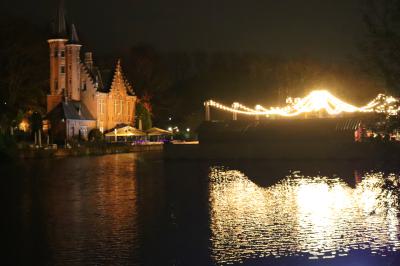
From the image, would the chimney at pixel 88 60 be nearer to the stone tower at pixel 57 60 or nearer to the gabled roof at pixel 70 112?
the stone tower at pixel 57 60

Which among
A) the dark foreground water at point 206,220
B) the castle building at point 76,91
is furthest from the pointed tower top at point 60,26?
the dark foreground water at point 206,220

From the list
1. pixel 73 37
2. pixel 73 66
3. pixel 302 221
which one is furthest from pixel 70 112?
pixel 302 221

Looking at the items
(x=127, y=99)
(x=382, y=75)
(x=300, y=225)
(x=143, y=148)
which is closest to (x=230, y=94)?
(x=127, y=99)

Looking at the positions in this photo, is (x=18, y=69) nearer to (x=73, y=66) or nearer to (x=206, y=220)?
(x=73, y=66)

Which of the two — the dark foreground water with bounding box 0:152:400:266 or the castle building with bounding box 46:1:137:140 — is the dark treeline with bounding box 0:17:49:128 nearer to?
the castle building with bounding box 46:1:137:140

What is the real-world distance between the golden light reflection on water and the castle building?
161 feet

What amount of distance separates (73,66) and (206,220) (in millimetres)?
65076

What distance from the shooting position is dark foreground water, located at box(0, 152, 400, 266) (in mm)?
15172

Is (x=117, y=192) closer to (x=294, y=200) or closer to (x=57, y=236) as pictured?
(x=294, y=200)

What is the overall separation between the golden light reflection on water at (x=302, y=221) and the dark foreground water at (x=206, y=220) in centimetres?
3

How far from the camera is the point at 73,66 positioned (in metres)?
82.6

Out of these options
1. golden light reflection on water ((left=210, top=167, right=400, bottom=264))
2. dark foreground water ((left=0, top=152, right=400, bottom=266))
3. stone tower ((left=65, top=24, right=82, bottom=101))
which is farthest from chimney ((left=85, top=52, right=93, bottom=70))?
golden light reflection on water ((left=210, top=167, right=400, bottom=264))

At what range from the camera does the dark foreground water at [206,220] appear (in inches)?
597

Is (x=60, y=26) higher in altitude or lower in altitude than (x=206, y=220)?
higher
